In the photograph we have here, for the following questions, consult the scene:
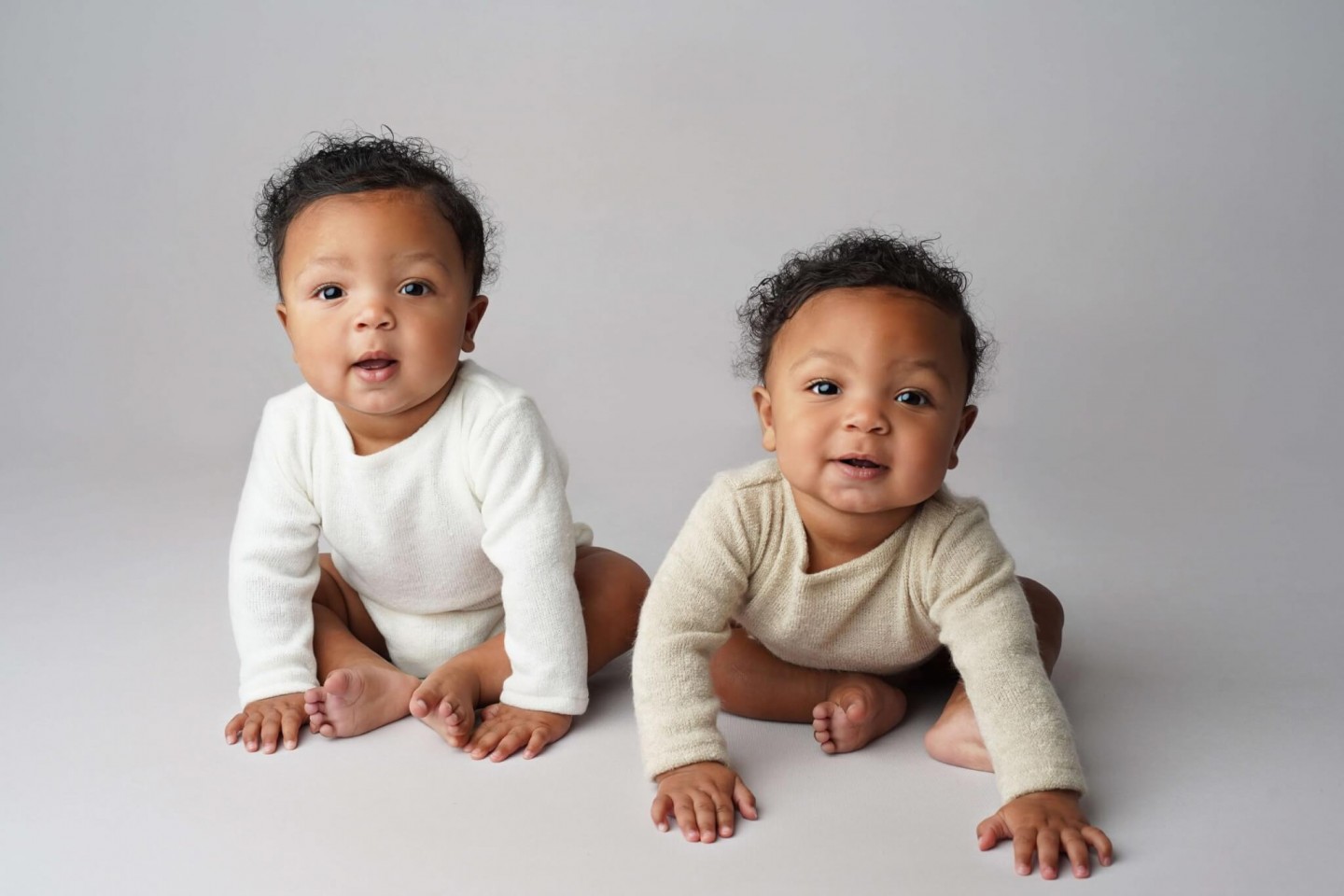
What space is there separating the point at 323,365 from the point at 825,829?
3.72 feet

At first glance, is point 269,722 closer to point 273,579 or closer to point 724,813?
point 273,579

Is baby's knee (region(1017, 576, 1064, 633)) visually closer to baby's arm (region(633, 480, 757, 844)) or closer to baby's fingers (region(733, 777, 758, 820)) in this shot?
baby's arm (region(633, 480, 757, 844))

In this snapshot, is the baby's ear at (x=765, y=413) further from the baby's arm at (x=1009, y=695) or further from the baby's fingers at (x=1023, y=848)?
the baby's fingers at (x=1023, y=848)

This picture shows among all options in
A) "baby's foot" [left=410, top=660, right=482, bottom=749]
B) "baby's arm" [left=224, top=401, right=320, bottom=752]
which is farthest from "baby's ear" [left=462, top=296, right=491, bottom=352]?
"baby's foot" [left=410, top=660, right=482, bottom=749]

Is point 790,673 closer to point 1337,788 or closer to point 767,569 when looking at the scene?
point 767,569

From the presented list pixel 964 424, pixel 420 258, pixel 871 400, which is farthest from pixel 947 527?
pixel 420 258

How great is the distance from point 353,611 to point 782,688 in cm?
86

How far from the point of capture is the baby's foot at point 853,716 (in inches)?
98.7

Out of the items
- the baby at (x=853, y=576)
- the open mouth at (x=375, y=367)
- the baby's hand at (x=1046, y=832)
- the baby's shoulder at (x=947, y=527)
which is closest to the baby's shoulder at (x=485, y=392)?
the open mouth at (x=375, y=367)

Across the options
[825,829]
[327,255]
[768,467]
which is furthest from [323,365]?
[825,829]

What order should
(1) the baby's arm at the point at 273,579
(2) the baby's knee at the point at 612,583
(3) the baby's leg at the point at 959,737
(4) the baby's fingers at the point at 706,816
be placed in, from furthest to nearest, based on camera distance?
(2) the baby's knee at the point at 612,583, (1) the baby's arm at the point at 273,579, (3) the baby's leg at the point at 959,737, (4) the baby's fingers at the point at 706,816

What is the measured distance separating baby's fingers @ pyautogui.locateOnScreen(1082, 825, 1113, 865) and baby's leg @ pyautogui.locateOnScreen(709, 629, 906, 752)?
18.2 inches

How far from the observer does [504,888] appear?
2117 millimetres

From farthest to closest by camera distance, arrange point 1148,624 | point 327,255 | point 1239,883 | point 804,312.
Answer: point 1148,624
point 327,255
point 804,312
point 1239,883
